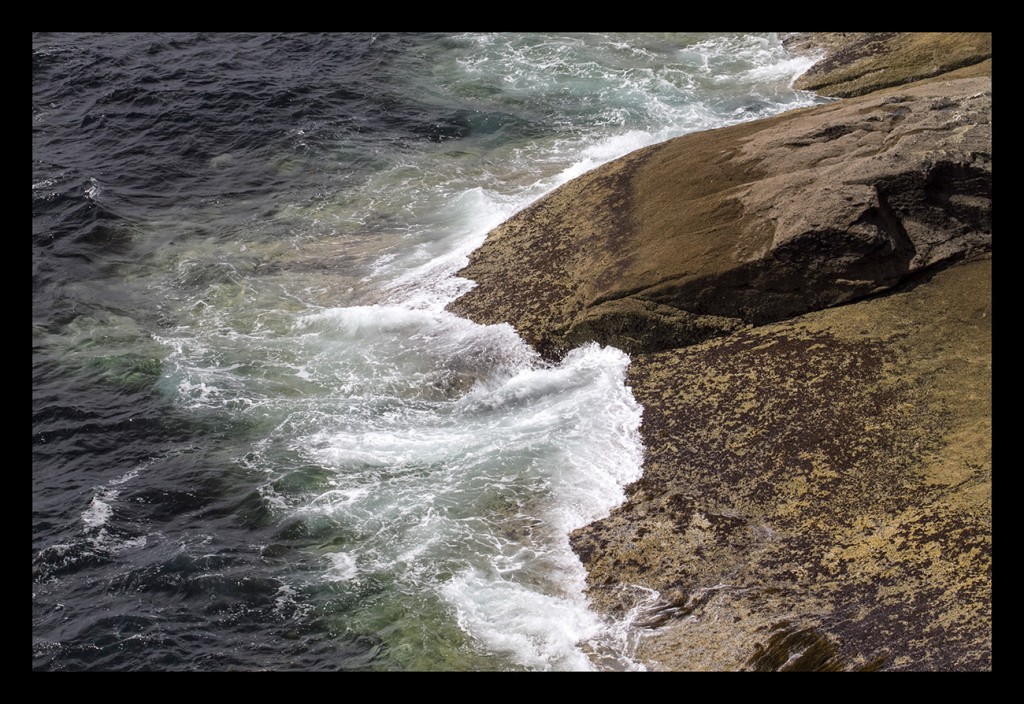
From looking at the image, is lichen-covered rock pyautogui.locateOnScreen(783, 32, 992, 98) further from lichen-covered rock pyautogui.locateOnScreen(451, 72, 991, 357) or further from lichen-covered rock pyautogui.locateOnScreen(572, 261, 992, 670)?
lichen-covered rock pyautogui.locateOnScreen(572, 261, 992, 670)

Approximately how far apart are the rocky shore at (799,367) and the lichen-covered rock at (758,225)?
0.02m

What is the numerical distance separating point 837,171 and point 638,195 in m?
2.36

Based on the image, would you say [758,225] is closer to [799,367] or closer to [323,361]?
[799,367]

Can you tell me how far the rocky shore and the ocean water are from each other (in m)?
0.51

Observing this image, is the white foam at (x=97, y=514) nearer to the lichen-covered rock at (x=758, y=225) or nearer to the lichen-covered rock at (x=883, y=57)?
the lichen-covered rock at (x=758, y=225)

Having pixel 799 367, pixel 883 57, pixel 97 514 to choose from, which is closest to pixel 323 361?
pixel 97 514

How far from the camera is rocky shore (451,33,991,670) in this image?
25.5 feet

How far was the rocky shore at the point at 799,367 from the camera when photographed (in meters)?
7.77

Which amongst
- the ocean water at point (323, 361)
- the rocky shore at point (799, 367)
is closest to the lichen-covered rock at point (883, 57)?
the ocean water at point (323, 361)

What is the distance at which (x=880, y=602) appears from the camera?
7617 millimetres

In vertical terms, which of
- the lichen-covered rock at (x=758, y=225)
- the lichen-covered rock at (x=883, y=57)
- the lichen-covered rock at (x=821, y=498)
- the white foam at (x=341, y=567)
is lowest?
the white foam at (x=341, y=567)

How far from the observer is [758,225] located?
10078 mm

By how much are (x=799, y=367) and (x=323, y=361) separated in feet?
19.9

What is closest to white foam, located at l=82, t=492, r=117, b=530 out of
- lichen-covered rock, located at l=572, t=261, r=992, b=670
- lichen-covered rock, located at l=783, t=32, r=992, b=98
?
lichen-covered rock, located at l=572, t=261, r=992, b=670
